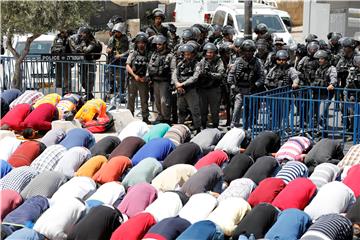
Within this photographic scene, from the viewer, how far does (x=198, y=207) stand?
9938 millimetres

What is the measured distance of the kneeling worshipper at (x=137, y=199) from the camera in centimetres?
1031

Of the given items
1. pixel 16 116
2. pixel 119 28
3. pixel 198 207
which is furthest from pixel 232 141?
pixel 119 28

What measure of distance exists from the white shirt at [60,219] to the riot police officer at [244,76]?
511 centimetres

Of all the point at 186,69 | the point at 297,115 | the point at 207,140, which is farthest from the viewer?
the point at 186,69

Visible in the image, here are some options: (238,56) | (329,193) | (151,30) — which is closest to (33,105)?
(151,30)

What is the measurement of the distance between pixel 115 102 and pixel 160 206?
273 inches

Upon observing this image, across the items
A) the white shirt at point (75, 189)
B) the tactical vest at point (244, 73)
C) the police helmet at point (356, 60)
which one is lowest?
the white shirt at point (75, 189)

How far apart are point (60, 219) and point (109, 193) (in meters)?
1.07

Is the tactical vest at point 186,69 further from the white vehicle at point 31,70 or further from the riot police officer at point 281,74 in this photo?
the white vehicle at point 31,70

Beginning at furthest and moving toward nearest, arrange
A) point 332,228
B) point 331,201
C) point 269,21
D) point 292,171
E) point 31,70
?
point 269,21
point 31,70
point 292,171
point 331,201
point 332,228

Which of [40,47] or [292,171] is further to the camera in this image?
[40,47]

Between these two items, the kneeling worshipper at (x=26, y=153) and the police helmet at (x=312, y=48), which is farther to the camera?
the police helmet at (x=312, y=48)

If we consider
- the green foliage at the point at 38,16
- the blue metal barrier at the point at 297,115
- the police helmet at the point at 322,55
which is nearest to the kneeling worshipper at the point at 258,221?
the blue metal barrier at the point at 297,115

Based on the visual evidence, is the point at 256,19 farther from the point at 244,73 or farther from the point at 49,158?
the point at 49,158
